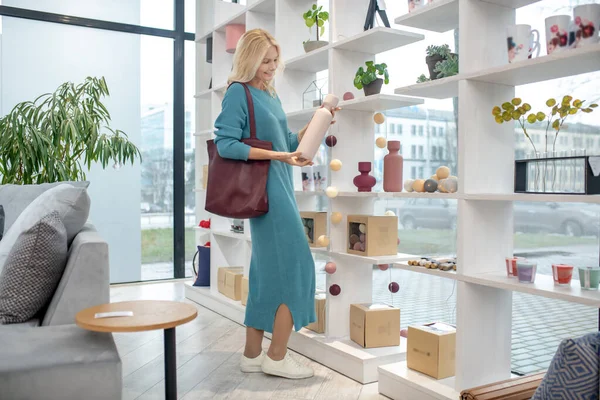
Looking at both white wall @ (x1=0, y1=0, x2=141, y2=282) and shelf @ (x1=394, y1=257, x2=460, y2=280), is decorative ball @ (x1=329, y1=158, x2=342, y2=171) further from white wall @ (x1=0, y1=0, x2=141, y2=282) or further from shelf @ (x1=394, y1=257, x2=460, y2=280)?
white wall @ (x1=0, y1=0, x2=141, y2=282)

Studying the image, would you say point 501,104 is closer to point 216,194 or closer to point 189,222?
point 216,194

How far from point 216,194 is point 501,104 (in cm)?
125

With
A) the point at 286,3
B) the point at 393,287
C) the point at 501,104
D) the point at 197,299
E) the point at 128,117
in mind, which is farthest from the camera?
the point at 128,117

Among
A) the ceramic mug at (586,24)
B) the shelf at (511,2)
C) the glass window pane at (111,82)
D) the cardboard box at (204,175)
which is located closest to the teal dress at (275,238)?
the shelf at (511,2)

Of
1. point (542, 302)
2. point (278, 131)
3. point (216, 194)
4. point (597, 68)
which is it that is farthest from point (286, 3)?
point (542, 302)

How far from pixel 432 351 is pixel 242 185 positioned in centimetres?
108

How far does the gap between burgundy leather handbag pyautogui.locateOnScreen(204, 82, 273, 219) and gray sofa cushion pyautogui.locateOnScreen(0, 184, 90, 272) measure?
525mm

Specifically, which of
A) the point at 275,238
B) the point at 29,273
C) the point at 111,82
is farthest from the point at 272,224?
the point at 111,82

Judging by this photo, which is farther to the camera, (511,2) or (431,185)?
(431,185)

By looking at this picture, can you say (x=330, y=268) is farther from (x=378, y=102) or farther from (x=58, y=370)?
(x=58, y=370)

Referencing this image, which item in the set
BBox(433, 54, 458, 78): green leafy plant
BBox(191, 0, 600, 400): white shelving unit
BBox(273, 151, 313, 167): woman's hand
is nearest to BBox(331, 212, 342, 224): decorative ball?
BBox(191, 0, 600, 400): white shelving unit

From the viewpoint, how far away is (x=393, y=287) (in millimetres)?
2801

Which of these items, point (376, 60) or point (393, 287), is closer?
point (393, 287)

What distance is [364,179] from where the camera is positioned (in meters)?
2.79
